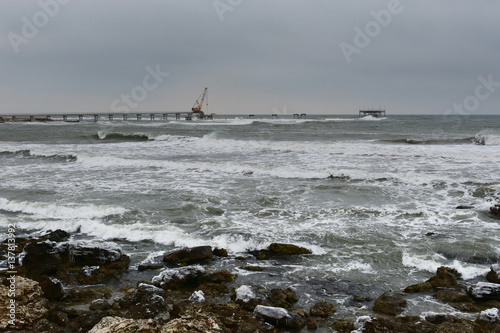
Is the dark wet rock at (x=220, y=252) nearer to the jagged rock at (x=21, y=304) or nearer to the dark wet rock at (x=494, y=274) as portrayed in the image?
the jagged rock at (x=21, y=304)

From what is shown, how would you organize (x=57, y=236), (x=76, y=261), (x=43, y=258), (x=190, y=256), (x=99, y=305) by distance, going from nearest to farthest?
(x=99, y=305)
(x=43, y=258)
(x=76, y=261)
(x=190, y=256)
(x=57, y=236)

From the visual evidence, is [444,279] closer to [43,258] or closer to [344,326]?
[344,326]

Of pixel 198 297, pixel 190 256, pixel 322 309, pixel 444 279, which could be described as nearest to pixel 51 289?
pixel 198 297

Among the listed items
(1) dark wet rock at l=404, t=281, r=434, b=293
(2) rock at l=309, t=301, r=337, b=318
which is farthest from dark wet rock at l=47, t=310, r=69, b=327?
(1) dark wet rock at l=404, t=281, r=434, b=293

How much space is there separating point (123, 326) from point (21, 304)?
80.3 inches

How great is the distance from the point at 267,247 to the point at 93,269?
3722mm

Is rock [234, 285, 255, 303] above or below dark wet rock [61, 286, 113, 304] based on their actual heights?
above

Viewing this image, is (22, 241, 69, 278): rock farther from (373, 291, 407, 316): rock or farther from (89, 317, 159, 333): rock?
(373, 291, 407, 316): rock

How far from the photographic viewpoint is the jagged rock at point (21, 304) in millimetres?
5360

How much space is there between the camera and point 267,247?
8617 mm

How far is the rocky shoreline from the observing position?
17.5 ft

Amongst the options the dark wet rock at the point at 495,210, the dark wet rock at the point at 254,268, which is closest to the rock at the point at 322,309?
the dark wet rock at the point at 254,268

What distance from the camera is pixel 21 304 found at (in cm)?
571

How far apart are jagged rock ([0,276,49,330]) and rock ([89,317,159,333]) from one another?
46.4 inches
